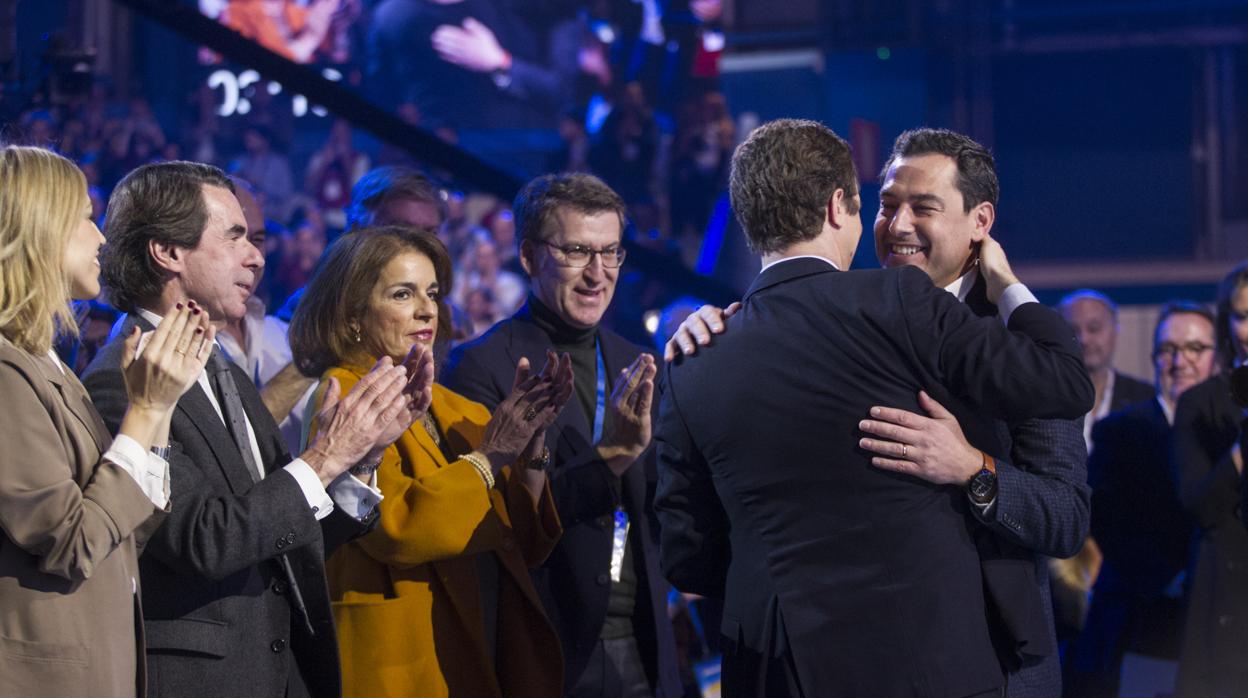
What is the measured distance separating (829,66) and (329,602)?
25.0 feet

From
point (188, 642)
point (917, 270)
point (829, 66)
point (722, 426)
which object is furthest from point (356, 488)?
point (829, 66)

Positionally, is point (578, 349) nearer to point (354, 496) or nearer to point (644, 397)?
A: point (644, 397)

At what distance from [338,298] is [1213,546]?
8.49 ft

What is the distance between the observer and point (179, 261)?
241 cm

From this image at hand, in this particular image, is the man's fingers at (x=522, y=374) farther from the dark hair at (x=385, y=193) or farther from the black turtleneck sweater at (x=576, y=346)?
the dark hair at (x=385, y=193)

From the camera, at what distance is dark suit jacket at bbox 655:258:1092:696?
2.05 metres

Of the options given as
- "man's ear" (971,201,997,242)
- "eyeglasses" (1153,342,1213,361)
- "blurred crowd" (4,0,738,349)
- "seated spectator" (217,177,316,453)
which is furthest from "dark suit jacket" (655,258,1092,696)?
"blurred crowd" (4,0,738,349)

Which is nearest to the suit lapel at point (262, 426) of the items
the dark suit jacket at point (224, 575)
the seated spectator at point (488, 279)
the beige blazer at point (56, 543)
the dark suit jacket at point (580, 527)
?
the dark suit jacket at point (224, 575)

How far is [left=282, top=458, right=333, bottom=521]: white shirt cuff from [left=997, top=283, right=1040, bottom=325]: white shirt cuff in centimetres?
119

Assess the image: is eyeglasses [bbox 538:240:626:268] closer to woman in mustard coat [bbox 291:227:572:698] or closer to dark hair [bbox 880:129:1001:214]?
woman in mustard coat [bbox 291:227:572:698]

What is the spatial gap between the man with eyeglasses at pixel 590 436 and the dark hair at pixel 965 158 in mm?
690

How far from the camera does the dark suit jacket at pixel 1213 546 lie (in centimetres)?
372

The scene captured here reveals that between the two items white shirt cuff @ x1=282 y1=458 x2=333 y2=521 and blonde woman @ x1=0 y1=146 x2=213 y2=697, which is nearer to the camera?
blonde woman @ x1=0 y1=146 x2=213 y2=697

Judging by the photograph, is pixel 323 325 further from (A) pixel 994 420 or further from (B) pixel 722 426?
(A) pixel 994 420
